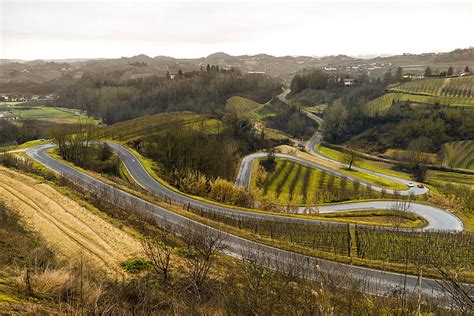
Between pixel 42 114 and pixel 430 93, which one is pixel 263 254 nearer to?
pixel 430 93

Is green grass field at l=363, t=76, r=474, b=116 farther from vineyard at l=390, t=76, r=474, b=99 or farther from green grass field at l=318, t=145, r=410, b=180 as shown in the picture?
green grass field at l=318, t=145, r=410, b=180

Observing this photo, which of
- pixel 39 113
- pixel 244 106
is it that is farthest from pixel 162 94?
pixel 39 113

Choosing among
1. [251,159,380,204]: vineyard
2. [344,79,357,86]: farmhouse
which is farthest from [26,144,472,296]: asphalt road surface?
[344,79,357,86]: farmhouse

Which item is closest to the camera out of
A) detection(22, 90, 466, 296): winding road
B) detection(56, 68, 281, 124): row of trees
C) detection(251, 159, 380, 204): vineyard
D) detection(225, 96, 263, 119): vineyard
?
detection(22, 90, 466, 296): winding road

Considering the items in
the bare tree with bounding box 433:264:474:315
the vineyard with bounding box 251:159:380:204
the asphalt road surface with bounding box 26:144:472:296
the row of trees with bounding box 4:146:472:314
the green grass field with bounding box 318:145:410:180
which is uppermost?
the bare tree with bounding box 433:264:474:315

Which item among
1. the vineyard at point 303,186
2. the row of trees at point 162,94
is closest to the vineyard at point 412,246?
the vineyard at point 303,186

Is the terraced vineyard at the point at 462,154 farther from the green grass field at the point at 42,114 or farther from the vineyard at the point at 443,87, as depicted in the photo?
the green grass field at the point at 42,114
